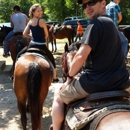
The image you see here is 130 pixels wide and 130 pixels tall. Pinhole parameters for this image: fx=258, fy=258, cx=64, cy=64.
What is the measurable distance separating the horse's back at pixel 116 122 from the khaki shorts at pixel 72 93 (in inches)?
19.9

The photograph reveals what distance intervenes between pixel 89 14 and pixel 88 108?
897 mm

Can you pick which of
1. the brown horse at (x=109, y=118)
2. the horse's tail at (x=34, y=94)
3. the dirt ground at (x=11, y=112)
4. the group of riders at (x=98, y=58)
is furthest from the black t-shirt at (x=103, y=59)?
the dirt ground at (x=11, y=112)

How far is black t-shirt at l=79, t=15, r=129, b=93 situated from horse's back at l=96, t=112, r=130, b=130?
396mm

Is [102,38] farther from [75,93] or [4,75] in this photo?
[4,75]

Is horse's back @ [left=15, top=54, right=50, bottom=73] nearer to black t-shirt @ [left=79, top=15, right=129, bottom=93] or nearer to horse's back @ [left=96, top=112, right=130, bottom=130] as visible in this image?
black t-shirt @ [left=79, top=15, right=129, bottom=93]

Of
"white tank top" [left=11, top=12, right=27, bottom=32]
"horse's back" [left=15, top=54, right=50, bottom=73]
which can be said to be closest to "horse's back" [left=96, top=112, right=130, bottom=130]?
"horse's back" [left=15, top=54, right=50, bottom=73]

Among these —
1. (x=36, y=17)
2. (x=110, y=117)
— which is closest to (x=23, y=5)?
(x=36, y=17)

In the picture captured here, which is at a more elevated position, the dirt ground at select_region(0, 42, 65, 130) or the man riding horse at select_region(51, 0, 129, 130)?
the man riding horse at select_region(51, 0, 129, 130)

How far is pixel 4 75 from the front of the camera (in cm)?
998

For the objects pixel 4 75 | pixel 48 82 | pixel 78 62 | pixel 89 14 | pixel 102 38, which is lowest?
pixel 4 75

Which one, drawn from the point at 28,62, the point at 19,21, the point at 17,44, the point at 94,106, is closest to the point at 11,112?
the point at 28,62

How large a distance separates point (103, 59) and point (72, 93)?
50cm

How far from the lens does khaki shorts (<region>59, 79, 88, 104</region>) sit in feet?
8.31

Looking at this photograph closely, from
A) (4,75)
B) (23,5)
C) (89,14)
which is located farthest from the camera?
(23,5)
